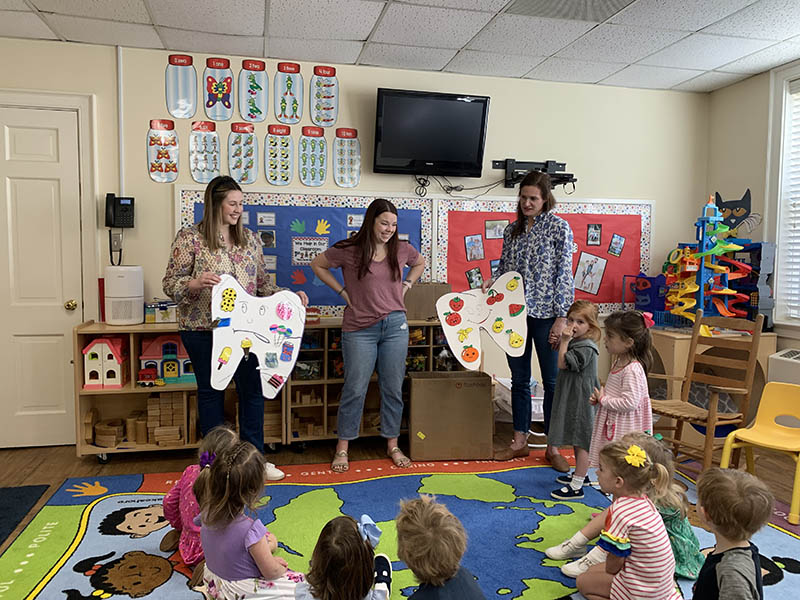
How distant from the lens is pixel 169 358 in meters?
3.67

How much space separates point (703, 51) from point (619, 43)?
61 centimetres

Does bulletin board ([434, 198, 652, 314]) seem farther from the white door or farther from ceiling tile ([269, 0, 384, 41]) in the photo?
the white door

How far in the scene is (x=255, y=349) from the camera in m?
3.09

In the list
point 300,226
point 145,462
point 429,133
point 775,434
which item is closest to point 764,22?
point 429,133

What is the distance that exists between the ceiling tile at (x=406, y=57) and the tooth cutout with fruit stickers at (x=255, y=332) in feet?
5.83

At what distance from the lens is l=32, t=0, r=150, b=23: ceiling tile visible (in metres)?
3.13

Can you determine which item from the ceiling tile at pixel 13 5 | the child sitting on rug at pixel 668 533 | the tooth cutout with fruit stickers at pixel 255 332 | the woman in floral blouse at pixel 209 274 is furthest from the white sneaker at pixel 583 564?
the ceiling tile at pixel 13 5

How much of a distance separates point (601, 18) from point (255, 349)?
8.72ft

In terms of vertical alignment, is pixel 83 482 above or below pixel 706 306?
below

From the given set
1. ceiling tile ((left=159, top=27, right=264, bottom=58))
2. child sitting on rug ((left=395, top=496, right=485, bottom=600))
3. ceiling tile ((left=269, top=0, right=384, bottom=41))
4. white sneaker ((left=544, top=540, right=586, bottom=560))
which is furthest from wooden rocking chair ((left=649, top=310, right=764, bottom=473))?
ceiling tile ((left=159, top=27, right=264, bottom=58))

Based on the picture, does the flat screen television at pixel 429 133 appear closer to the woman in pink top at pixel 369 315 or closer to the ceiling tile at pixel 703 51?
the woman in pink top at pixel 369 315

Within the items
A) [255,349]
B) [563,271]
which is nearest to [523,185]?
[563,271]

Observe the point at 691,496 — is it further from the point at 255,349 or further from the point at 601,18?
the point at 601,18

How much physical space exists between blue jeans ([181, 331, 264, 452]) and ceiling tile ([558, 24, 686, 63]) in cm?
278
